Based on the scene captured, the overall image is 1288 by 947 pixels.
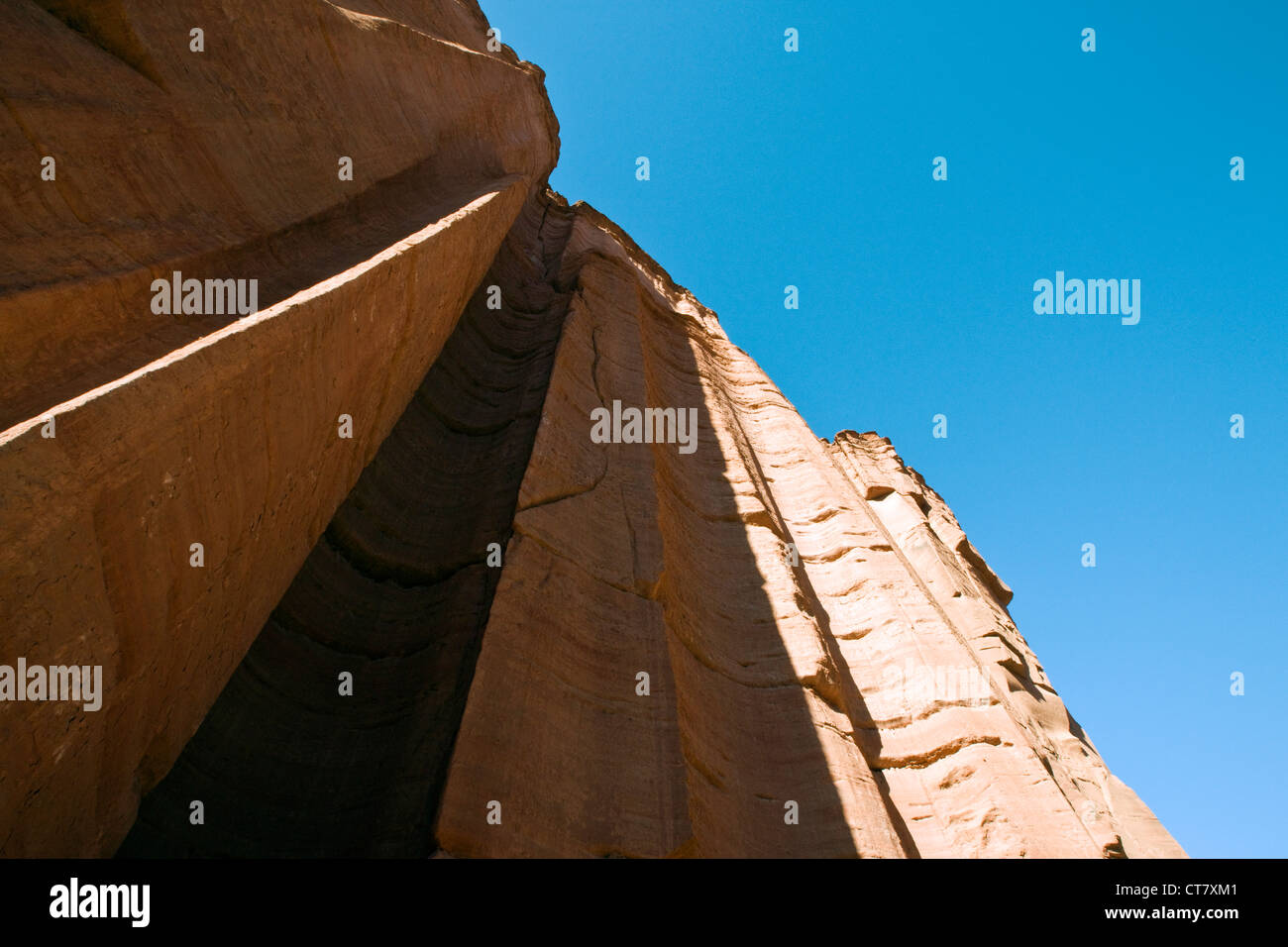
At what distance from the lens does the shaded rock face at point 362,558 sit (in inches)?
118

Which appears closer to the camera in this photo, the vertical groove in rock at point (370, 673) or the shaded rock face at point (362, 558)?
the shaded rock face at point (362, 558)

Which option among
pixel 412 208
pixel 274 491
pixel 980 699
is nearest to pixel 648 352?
pixel 412 208

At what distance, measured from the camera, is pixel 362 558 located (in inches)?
204

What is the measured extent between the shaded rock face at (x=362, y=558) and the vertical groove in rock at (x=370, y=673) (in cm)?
2

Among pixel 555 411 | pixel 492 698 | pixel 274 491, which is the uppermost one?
pixel 555 411

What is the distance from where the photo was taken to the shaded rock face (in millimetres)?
2996

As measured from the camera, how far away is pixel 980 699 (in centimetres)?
649

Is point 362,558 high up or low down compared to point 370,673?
up

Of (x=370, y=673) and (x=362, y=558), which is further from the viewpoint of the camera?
(x=362, y=558)

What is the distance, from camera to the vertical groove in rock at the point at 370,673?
135 inches

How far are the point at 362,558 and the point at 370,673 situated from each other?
3.41ft

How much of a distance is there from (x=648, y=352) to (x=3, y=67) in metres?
7.53
